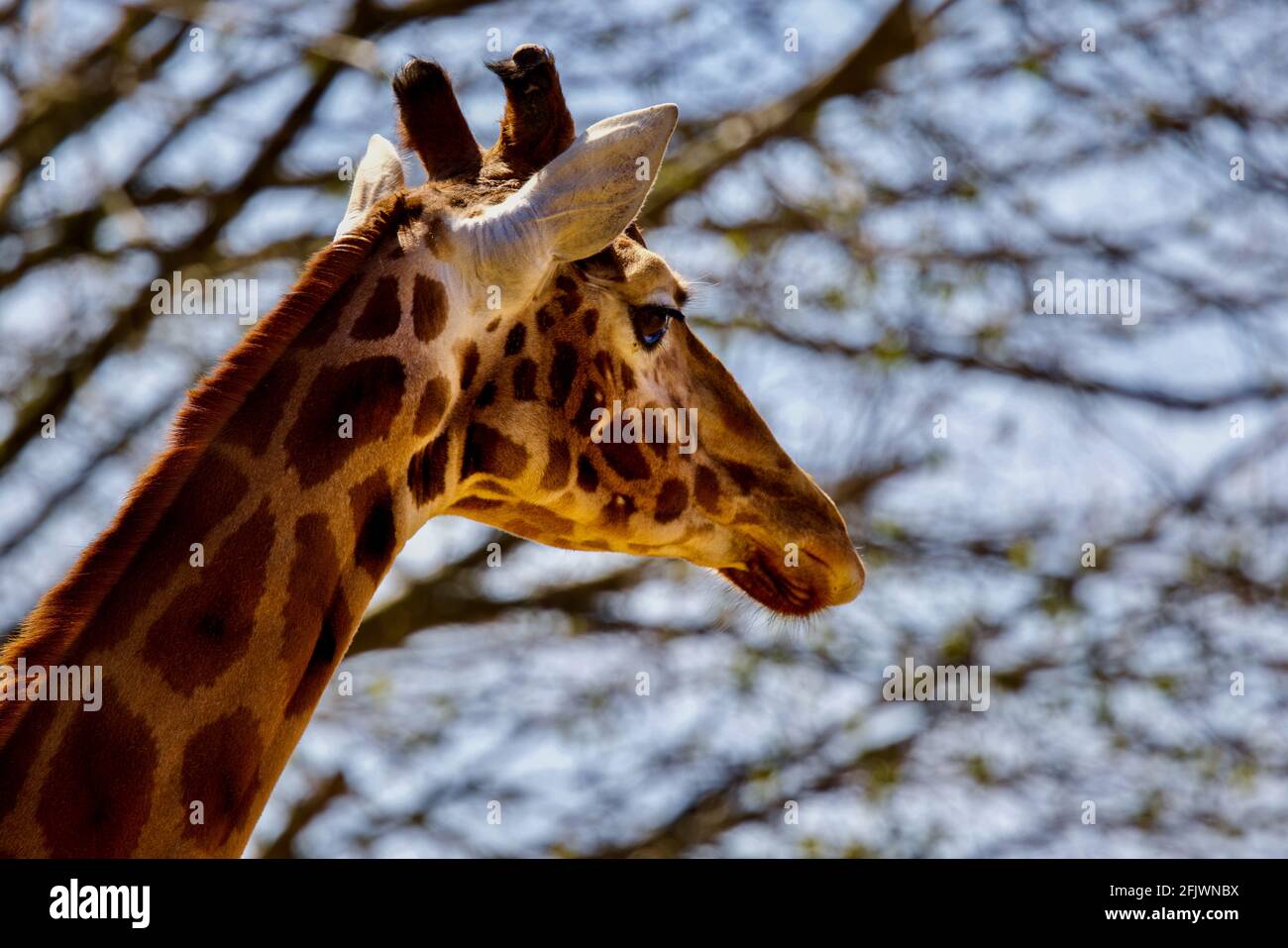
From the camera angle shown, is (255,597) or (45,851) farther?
(255,597)

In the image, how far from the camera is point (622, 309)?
4684 millimetres

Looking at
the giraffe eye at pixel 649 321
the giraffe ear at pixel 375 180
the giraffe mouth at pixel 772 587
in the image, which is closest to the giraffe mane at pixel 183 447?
the giraffe ear at pixel 375 180

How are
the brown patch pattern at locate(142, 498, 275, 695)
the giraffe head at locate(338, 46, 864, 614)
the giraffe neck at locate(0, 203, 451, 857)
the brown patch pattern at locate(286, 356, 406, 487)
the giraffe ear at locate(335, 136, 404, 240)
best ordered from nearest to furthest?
1. the giraffe neck at locate(0, 203, 451, 857)
2. the brown patch pattern at locate(142, 498, 275, 695)
3. the brown patch pattern at locate(286, 356, 406, 487)
4. the giraffe head at locate(338, 46, 864, 614)
5. the giraffe ear at locate(335, 136, 404, 240)

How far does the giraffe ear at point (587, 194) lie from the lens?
4.37 metres

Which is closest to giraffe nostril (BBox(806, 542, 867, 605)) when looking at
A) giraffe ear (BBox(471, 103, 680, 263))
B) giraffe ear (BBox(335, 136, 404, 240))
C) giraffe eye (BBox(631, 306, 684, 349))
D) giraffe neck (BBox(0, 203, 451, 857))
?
giraffe eye (BBox(631, 306, 684, 349))

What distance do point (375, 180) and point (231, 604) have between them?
1.63m

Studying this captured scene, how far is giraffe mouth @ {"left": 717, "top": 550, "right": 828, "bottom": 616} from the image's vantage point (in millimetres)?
5227

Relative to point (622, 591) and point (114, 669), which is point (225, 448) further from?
point (622, 591)

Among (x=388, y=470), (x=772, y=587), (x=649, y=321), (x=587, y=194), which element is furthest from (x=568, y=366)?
(x=772, y=587)

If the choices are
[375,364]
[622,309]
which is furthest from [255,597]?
[622,309]

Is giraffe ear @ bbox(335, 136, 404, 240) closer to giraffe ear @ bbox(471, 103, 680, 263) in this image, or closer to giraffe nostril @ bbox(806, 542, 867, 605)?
giraffe ear @ bbox(471, 103, 680, 263)

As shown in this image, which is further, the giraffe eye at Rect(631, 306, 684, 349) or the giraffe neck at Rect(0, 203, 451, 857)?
the giraffe eye at Rect(631, 306, 684, 349)

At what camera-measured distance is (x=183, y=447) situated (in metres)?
3.96

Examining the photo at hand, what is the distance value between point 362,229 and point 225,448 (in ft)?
2.34
